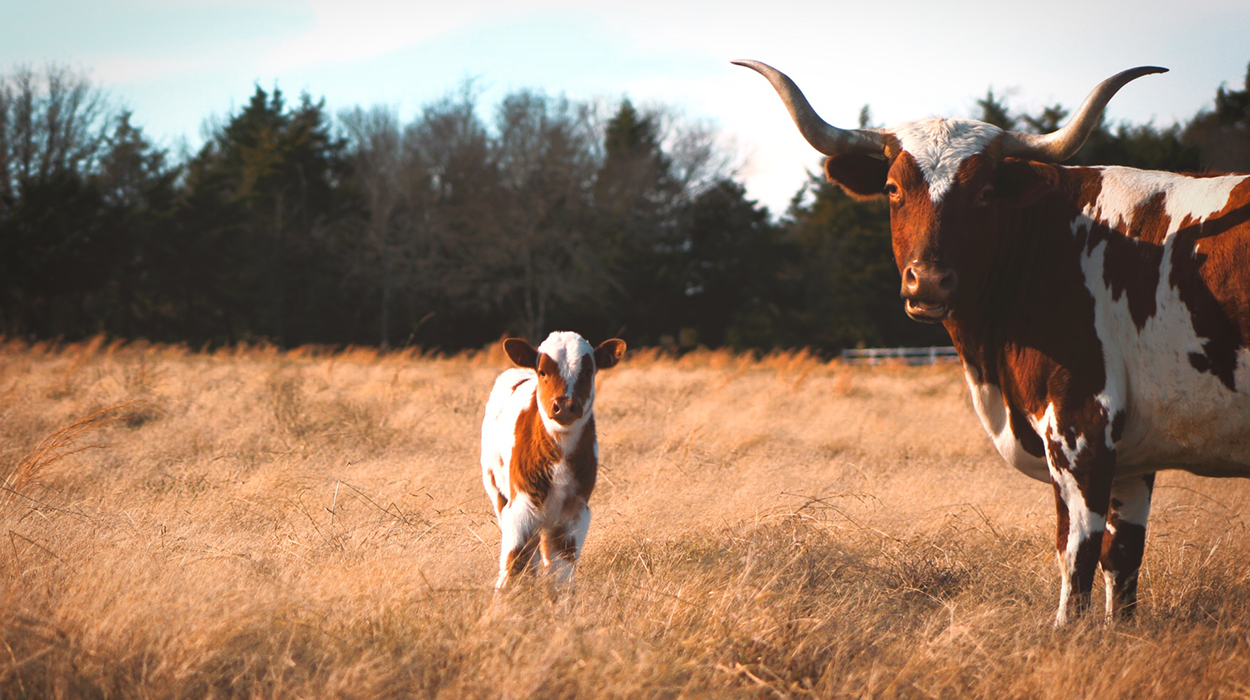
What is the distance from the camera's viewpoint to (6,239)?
2745 cm

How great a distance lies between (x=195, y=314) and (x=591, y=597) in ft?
113

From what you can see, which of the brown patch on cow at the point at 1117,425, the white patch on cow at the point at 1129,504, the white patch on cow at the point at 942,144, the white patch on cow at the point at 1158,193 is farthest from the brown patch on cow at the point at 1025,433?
the white patch on cow at the point at 942,144

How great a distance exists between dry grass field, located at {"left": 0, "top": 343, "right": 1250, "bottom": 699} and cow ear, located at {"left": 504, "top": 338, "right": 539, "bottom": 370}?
3.70 feet

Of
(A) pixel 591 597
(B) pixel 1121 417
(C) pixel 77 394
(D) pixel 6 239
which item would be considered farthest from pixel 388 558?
(D) pixel 6 239

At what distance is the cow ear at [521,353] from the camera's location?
4.64m

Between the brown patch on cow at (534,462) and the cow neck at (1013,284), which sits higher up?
the cow neck at (1013,284)

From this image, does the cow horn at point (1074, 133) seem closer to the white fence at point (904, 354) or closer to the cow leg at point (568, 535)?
the cow leg at point (568, 535)

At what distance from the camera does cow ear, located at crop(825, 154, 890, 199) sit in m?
4.22

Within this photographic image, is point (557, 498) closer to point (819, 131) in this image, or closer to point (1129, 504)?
point (819, 131)

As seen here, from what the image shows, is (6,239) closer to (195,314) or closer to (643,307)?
(195,314)

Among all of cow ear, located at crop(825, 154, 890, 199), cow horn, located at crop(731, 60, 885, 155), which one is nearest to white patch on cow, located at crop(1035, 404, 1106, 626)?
cow ear, located at crop(825, 154, 890, 199)

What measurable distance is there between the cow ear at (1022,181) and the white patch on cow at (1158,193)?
32 centimetres

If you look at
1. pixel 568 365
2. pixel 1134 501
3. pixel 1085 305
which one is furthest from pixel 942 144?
pixel 568 365

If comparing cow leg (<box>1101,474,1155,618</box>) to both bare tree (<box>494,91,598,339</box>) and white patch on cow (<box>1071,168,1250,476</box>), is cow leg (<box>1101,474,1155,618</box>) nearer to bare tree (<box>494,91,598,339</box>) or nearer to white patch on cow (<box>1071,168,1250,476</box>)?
white patch on cow (<box>1071,168,1250,476</box>)
